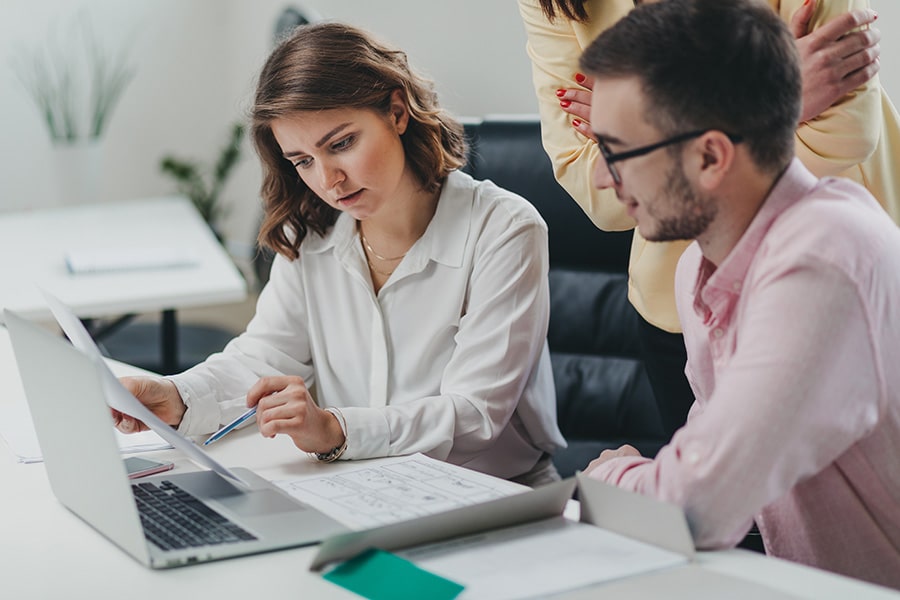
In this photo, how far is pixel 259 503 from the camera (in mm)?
1272

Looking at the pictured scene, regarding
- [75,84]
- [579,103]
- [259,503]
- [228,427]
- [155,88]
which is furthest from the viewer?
[155,88]

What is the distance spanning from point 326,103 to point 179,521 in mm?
673

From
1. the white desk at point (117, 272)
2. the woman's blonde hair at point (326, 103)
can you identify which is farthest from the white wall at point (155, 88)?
the woman's blonde hair at point (326, 103)

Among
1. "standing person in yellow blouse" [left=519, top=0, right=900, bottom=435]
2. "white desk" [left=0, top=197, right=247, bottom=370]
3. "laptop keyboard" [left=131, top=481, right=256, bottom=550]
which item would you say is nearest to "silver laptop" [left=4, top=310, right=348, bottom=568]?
"laptop keyboard" [left=131, top=481, right=256, bottom=550]

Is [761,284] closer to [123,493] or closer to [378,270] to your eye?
[123,493]

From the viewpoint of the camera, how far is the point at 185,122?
475 centimetres

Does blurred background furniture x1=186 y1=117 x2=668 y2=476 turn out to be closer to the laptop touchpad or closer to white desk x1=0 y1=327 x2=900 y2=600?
the laptop touchpad

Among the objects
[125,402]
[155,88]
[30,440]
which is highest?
[125,402]

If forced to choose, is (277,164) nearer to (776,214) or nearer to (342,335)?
(342,335)

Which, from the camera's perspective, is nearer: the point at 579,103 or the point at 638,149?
the point at 638,149

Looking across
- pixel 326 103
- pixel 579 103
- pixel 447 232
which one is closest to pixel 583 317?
pixel 447 232

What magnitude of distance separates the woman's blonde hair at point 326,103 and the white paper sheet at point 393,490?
0.54m

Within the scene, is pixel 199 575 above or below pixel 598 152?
below

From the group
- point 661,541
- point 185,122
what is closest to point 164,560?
point 661,541
